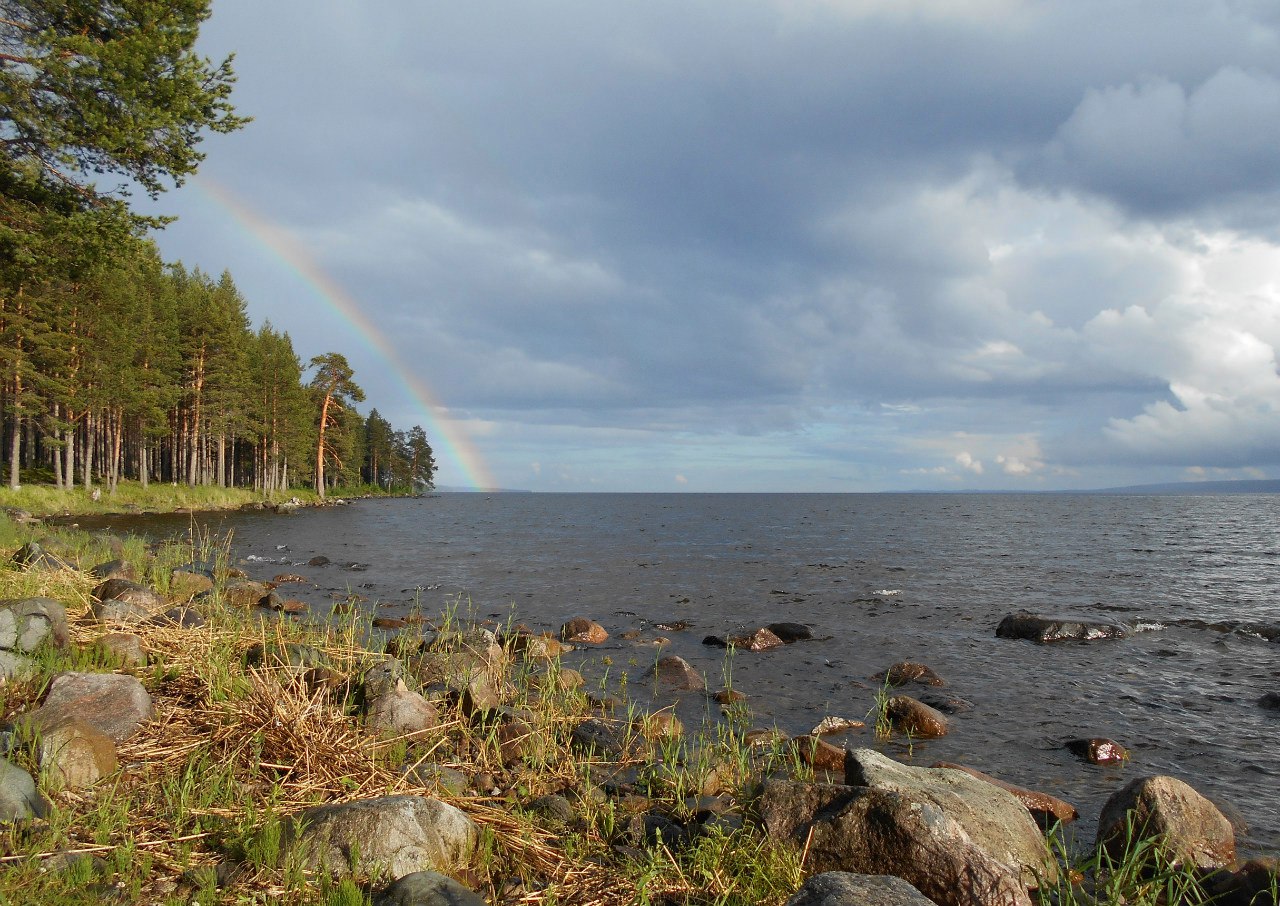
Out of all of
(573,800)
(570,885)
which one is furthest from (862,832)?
(573,800)

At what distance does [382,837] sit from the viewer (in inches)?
193

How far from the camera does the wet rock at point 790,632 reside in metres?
19.6

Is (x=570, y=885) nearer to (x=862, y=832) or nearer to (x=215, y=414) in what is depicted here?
(x=862, y=832)

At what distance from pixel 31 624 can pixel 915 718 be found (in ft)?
40.4

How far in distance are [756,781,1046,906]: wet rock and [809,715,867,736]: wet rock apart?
213 inches

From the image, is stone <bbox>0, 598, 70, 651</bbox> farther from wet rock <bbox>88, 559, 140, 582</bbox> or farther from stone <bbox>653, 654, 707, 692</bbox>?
Result: stone <bbox>653, 654, 707, 692</bbox>

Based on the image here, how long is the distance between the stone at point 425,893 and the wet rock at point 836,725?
8.16m

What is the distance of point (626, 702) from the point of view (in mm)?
12539

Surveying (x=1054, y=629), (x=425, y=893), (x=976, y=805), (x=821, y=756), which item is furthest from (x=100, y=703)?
(x=1054, y=629)

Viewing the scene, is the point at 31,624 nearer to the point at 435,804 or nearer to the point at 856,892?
the point at 435,804

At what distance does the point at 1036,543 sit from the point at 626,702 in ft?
167

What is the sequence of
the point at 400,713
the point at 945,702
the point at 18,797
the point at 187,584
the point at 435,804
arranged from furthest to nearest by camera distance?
the point at 187,584 < the point at 945,702 < the point at 400,713 < the point at 435,804 < the point at 18,797

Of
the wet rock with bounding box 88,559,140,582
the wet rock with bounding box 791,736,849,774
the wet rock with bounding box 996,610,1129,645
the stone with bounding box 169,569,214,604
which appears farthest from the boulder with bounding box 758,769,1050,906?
the wet rock with bounding box 996,610,1129,645

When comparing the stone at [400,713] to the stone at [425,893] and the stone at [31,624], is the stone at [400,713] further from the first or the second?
the stone at [31,624]
